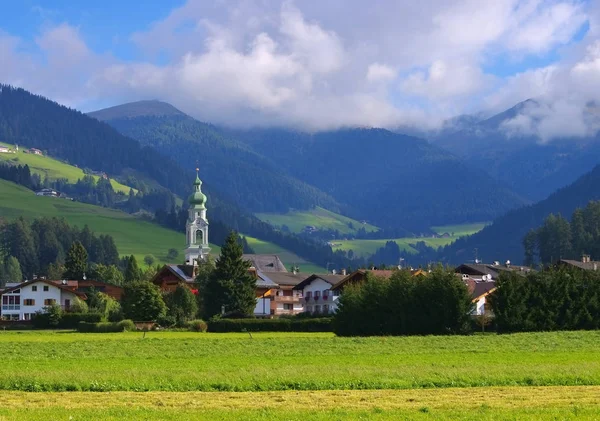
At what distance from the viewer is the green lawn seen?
37.7 m

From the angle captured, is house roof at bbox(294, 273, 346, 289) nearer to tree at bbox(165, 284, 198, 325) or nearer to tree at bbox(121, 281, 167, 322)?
tree at bbox(165, 284, 198, 325)

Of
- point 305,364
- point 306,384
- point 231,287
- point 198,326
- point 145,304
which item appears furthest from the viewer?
point 231,287

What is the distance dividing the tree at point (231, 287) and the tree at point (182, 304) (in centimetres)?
545

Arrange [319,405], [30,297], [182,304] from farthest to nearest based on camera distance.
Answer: [30,297] < [182,304] < [319,405]

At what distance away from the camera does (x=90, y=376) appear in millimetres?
39969

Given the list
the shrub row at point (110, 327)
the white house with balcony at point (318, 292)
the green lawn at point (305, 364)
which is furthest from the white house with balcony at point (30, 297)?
the green lawn at point (305, 364)

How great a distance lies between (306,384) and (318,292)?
118373 millimetres

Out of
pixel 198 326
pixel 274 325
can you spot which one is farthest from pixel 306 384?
pixel 198 326

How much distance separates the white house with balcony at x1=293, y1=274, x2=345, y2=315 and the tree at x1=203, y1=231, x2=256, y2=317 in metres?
27.5

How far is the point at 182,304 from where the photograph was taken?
115 meters

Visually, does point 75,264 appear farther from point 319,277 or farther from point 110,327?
point 110,327

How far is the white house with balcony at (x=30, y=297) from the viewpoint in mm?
154375

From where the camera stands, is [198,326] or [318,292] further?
[318,292]

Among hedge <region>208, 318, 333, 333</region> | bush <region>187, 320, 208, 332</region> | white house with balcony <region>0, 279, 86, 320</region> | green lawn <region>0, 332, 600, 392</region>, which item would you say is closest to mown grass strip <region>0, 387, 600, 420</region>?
green lawn <region>0, 332, 600, 392</region>
